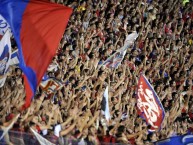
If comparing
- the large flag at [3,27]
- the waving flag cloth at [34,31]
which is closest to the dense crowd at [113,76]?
the waving flag cloth at [34,31]

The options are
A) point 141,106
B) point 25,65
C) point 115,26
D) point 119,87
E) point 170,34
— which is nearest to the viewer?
point 25,65

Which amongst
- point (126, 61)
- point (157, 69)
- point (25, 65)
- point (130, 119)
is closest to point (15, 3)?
point (25, 65)

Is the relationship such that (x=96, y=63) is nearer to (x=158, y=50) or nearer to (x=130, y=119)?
(x=130, y=119)

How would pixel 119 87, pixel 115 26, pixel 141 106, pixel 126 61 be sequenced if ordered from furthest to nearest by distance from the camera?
pixel 115 26 < pixel 126 61 < pixel 119 87 < pixel 141 106

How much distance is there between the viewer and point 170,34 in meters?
14.9

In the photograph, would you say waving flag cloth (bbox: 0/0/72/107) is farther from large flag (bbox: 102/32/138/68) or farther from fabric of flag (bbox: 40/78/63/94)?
large flag (bbox: 102/32/138/68)

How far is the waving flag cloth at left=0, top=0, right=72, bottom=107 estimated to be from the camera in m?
7.08

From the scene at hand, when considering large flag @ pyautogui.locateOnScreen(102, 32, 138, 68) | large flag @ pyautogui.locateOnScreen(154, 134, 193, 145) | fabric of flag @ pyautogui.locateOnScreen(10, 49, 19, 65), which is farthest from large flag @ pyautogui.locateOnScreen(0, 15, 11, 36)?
large flag @ pyautogui.locateOnScreen(102, 32, 138, 68)

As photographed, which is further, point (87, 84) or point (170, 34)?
point (170, 34)

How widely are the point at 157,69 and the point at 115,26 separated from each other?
1.38m

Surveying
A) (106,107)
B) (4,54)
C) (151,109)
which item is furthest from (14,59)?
(151,109)

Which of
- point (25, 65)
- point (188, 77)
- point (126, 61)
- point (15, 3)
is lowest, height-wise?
point (188, 77)

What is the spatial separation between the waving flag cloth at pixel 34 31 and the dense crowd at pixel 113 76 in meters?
0.80

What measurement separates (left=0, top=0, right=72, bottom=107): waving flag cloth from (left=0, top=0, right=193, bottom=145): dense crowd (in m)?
0.80
